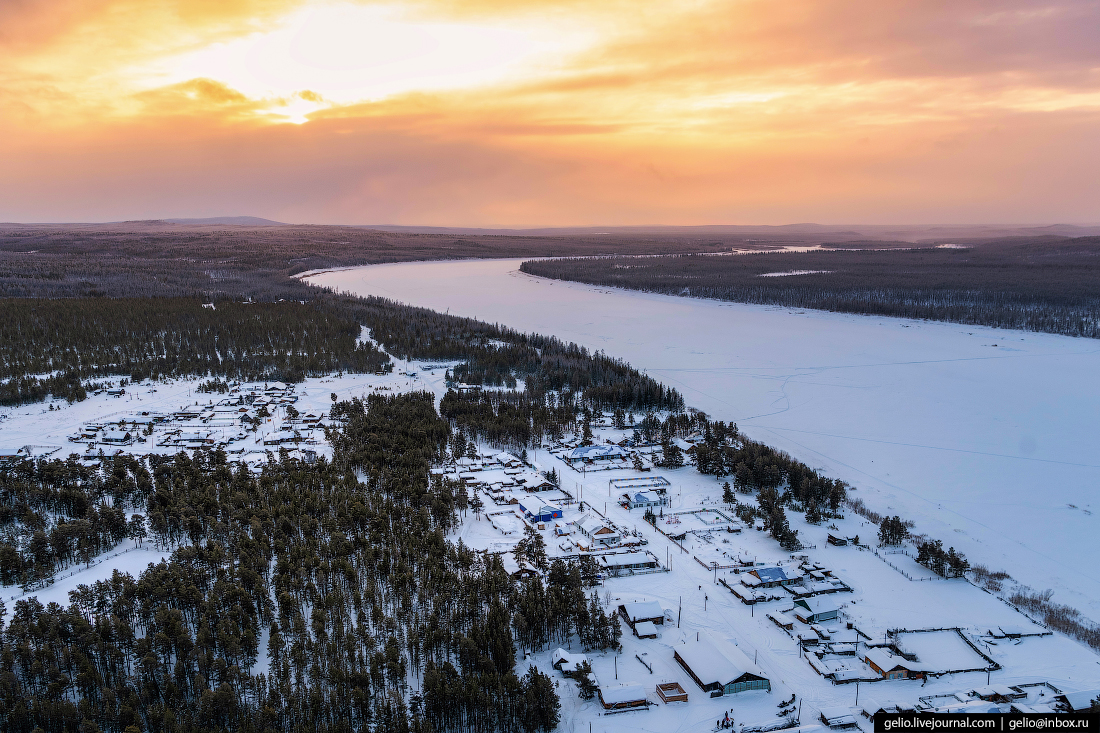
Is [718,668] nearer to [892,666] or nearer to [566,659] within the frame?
[566,659]

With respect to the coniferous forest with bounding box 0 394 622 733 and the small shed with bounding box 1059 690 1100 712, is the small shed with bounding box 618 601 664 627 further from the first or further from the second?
the small shed with bounding box 1059 690 1100 712

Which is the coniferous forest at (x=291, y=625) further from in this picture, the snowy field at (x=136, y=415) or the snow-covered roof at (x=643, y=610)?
the snowy field at (x=136, y=415)

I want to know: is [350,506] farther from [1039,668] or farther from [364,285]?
[364,285]

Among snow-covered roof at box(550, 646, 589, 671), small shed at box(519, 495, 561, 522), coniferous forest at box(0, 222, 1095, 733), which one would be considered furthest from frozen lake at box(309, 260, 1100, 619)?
snow-covered roof at box(550, 646, 589, 671)

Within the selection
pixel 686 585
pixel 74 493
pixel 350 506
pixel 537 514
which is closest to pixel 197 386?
pixel 74 493

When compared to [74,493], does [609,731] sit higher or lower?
lower
